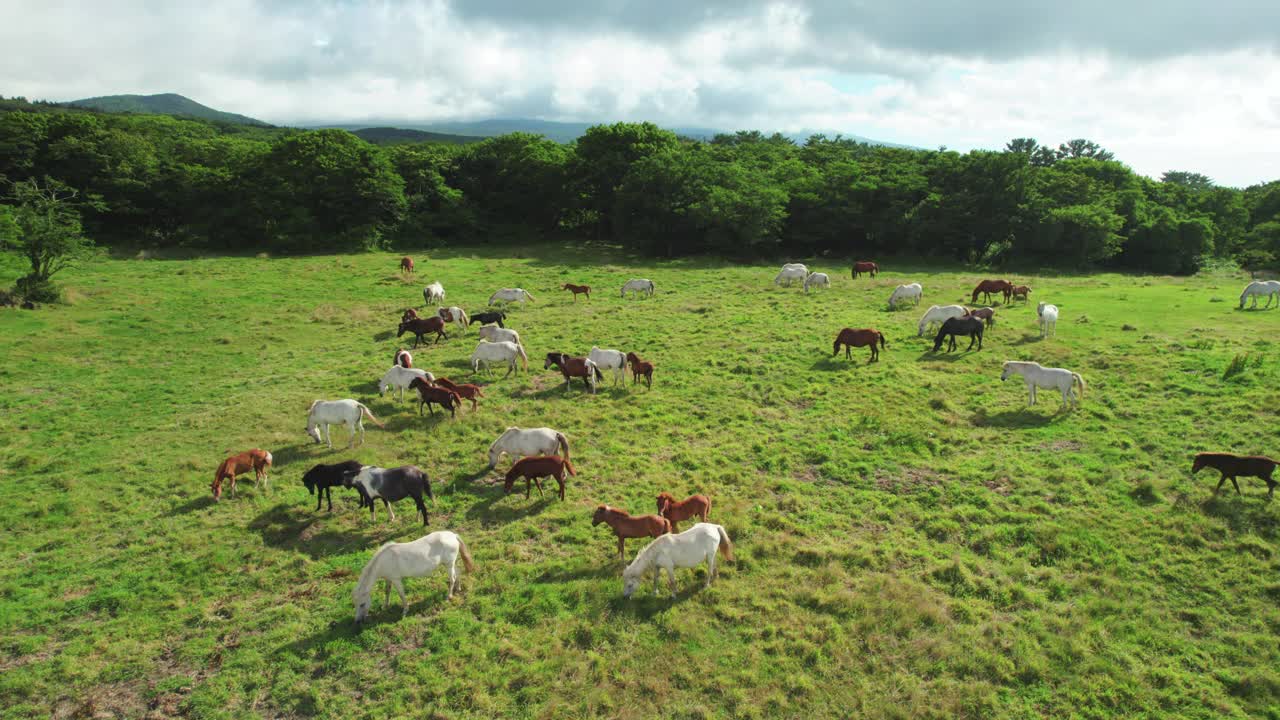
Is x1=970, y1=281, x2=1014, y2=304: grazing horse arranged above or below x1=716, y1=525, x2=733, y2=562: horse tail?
above

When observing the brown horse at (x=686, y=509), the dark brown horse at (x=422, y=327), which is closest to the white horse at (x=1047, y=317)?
the brown horse at (x=686, y=509)

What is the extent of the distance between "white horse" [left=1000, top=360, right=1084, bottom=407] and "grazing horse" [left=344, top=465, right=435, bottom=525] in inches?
611

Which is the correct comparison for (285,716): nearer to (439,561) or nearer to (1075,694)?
(439,561)

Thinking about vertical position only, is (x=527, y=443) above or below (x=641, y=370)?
below

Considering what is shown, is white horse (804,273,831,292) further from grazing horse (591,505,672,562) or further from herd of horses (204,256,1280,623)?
grazing horse (591,505,672,562)

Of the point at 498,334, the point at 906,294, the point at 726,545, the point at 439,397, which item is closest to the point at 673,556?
the point at 726,545

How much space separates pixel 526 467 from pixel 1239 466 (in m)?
13.5

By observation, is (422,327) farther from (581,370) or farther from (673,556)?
(673,556)

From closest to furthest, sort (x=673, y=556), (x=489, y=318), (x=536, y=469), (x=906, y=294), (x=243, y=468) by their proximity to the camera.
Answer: (x=673, y=556)
(x=536, y=469)
(x=243, y=468)
(x=489, y=318)
(x=906, y=294)

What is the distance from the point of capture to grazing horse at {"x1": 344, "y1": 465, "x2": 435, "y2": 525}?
11.5 metres

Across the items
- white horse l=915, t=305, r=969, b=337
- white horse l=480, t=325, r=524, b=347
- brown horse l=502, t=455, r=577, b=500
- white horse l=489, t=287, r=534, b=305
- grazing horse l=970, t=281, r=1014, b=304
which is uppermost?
grazing horse l=970, t=281, r=1014, b=304

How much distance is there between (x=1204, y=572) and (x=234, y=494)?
17535 millimetres

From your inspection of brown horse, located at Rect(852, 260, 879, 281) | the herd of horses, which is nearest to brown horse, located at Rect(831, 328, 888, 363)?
the herd of horses

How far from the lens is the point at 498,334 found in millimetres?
Answer: 22125
